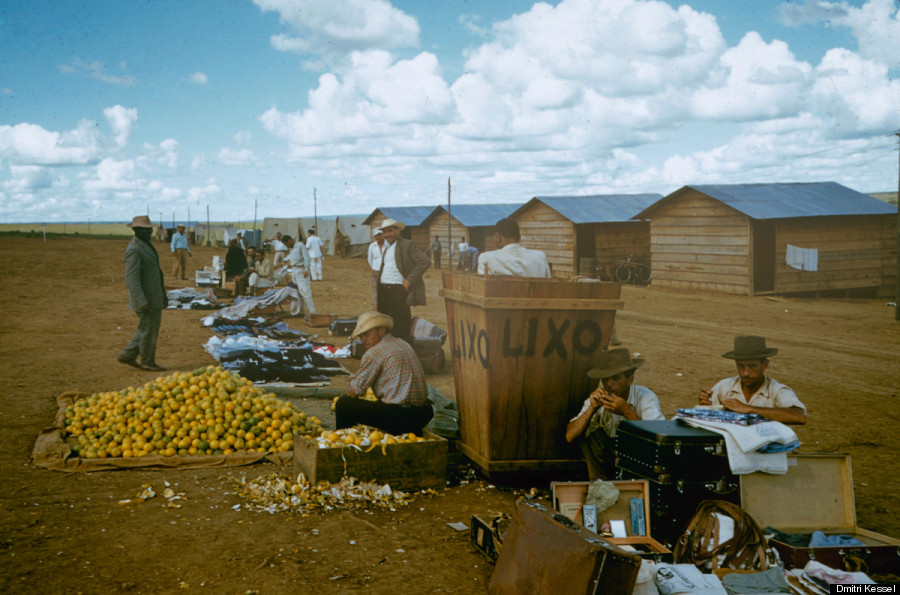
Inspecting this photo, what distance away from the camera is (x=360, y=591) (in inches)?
155

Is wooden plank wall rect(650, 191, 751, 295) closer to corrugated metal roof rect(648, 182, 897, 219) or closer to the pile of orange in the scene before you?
corrugated metal roof rect(648, 182, 897, 219)

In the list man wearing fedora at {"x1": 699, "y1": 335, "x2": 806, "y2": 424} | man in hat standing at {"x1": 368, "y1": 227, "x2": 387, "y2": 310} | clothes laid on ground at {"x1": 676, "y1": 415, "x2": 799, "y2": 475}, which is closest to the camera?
clothes laid on ground at {"x1": 676, "y1": 415, "x2": 799, "y2": 475}

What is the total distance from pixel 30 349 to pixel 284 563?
1000 cm

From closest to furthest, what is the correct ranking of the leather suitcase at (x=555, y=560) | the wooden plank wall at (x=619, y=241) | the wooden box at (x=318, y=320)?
1. the leather suitcase at (x=555, y=560)
2. the wooden box at (x=318, y=320)
3. the wooden plank wall at (x=619, y=241)

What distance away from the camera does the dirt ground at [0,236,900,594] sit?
162 inches

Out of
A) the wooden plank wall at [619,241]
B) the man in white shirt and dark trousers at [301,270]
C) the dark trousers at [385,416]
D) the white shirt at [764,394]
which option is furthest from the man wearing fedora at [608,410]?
the wooden plank wall at [619,241]

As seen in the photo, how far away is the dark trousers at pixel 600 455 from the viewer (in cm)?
531

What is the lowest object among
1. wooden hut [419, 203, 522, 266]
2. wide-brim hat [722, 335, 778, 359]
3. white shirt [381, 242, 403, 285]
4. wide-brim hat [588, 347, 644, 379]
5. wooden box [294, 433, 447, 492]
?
wooden box [294, 433, 447, 492]

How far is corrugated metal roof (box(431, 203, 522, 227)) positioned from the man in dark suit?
29478 millimetres

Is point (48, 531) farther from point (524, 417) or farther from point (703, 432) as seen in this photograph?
point (703, 432)

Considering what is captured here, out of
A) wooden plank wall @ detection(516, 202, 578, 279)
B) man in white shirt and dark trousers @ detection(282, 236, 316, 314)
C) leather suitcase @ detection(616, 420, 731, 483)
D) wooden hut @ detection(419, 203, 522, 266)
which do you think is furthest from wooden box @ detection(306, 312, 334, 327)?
wooden hut @ detection(419, 203, 522, 266)

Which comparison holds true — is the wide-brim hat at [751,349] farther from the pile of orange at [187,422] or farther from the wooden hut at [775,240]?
the wooden hut at [775,240]

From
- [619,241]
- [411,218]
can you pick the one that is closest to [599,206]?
[619,241]

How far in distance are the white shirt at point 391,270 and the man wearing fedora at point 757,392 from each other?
530 cm
